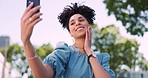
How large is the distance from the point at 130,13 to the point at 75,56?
922 centimetres

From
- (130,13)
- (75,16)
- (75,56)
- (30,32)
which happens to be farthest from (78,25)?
(130,13)

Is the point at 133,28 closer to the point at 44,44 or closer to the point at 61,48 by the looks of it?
the point at 61,48

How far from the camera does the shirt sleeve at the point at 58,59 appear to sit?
83.6 inches

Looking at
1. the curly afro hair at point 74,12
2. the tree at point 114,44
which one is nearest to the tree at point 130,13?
the curly afro hair at point 74,12

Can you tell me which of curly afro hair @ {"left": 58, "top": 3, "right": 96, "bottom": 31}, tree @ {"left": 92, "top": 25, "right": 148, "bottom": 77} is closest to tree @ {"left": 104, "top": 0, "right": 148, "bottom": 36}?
curly afro hair @ {"left": 58, "top": 3, "right": 96, "bottom": 31}

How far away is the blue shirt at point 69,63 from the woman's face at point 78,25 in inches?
4.7

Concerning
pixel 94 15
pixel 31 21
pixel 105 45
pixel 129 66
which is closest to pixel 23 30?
pixel 31 21

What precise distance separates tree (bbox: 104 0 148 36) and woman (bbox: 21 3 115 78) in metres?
8.57

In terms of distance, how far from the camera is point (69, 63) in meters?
2.28

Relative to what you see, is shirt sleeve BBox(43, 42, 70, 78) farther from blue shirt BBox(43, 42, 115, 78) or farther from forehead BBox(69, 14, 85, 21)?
forehead BBox(69, 14, 85, 21)

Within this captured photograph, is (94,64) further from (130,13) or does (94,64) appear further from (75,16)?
(130,13)

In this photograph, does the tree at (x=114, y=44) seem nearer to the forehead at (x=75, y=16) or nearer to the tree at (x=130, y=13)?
the tree at (x=130, y=13)

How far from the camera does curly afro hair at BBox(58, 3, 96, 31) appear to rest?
2.56 meters

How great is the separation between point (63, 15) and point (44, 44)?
5187 centimetres
